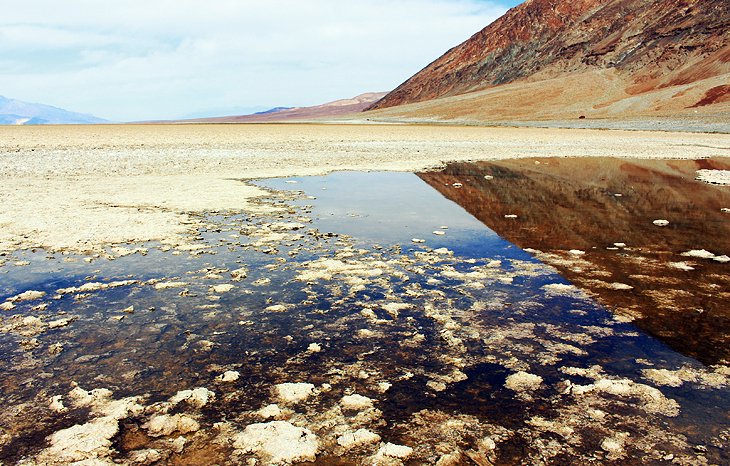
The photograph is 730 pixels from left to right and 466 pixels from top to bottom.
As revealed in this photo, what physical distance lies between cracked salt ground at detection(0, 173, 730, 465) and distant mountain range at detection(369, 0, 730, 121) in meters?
64.4

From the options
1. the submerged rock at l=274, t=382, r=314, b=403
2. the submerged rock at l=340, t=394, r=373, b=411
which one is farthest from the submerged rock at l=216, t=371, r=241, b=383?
the submerged rock at l=340, t=394, r=373, b=411

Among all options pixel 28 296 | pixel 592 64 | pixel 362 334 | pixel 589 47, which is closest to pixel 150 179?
pixel 28 296

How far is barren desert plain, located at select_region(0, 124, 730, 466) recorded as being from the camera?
3254 mm

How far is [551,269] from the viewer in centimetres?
680

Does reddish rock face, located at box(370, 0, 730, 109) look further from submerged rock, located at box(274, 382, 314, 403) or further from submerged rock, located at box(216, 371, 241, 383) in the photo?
submerged rock, located at box(216, 371, 241, 383)

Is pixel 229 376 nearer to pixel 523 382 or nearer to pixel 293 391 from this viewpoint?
pixel 293 391

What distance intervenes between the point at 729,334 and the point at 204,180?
13115 millimetres

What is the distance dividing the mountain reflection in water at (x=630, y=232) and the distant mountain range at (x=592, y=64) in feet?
176

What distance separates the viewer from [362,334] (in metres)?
4.77

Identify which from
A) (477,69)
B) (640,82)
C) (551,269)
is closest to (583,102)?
(640,82)

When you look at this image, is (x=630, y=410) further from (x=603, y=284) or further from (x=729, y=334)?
(x=603, y=284)

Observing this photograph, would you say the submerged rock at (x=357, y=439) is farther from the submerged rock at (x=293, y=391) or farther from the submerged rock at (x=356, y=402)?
the submerged rock at (x=293, y=391)

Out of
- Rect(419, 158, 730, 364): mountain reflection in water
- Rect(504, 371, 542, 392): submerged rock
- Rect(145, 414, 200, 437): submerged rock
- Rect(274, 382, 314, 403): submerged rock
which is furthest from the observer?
Rect(419, 158, 730, 364): mountain reflection in water

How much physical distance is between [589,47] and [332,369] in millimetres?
117530
